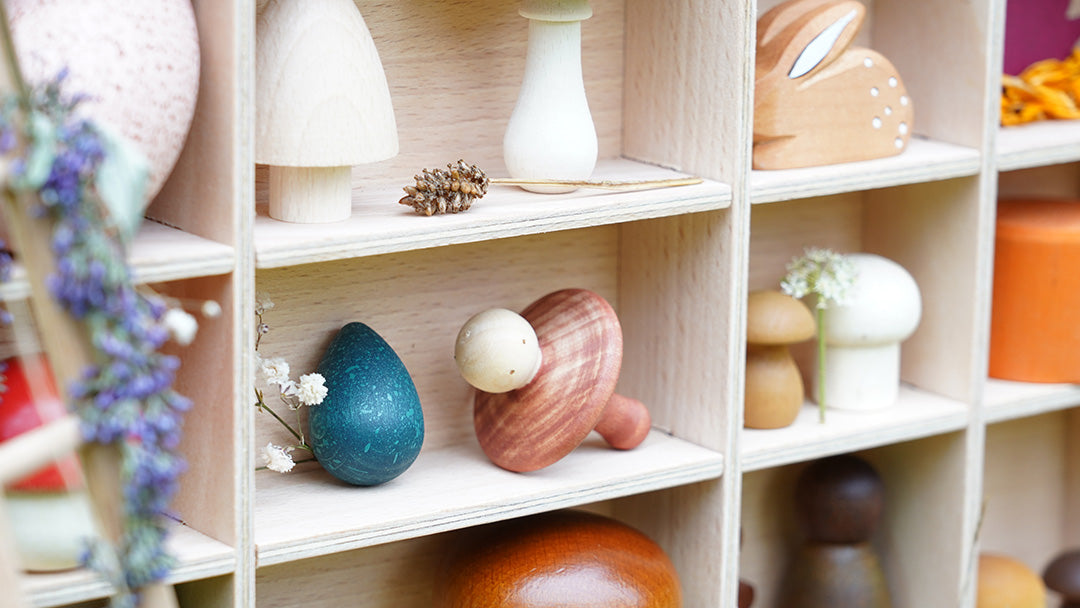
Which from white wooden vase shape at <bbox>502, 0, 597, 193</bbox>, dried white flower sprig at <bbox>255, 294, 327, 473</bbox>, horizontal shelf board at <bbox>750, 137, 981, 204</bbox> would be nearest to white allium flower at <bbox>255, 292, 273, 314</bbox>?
dried white flower sprig at <bbox>255, 294, 327, 473</bbox>

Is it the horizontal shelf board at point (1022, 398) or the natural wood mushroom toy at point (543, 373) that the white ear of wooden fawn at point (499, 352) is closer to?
the natural wood mushroom toy at point (543, 373)

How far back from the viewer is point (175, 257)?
105 cm

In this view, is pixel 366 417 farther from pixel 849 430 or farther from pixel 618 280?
pixel 849 430

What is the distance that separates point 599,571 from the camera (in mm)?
1296

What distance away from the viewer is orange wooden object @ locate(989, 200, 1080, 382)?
160cm

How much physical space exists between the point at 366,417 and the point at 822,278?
0.56m

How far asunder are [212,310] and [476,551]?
678mm

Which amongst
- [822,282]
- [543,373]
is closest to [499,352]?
[543,373]

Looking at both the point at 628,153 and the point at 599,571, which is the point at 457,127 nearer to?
the point at 628,153

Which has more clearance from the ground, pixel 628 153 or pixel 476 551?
pixel 628 153

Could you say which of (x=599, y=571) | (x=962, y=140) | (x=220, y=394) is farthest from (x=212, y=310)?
(x=962, y=140)

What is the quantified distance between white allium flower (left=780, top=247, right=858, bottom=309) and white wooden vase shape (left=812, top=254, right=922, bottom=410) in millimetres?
21

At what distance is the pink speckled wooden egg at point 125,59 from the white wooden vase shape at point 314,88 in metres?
0.08

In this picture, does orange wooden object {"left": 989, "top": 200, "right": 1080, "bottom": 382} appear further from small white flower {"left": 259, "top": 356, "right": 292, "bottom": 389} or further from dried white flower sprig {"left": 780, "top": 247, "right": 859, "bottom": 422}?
small white flower {"left": 259, "top": 356, "right": 292, "bottom": 389}
